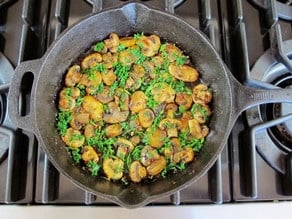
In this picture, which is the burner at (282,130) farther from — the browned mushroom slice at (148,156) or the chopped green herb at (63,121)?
the chopped green herb at (63,121)

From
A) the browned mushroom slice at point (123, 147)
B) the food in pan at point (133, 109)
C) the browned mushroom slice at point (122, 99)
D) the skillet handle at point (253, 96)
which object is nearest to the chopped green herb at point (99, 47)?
the food in pan at point (133, 109)

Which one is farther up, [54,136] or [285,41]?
[285,41]

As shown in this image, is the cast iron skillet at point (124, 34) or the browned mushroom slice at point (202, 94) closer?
the cast iron skillet at point (124, 34)

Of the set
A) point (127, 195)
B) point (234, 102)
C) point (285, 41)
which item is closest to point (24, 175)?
point (127, 195)

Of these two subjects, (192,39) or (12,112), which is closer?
(12,112)

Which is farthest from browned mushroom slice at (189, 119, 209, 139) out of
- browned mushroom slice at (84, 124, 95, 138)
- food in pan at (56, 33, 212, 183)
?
browned mushroom slice at (84, 124, 95, 138)

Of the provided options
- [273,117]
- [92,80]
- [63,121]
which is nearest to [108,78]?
[92,80]

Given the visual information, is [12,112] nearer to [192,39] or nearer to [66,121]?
[66,121]
